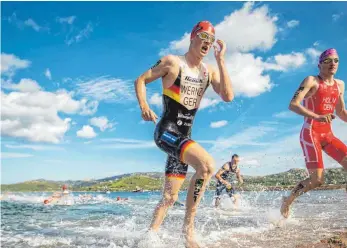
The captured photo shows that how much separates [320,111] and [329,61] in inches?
39.6

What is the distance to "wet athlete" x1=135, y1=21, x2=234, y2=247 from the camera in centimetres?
491

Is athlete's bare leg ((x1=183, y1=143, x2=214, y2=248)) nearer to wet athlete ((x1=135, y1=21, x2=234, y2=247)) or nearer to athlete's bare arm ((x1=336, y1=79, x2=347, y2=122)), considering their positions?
wet athlete ((x1=135, y1=21, x2=234, y2=247))

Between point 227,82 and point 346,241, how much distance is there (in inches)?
109

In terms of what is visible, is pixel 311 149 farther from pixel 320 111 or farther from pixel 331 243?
pixel 331 243

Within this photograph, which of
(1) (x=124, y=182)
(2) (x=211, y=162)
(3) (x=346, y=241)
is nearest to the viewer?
(2) (x=211, y=162)

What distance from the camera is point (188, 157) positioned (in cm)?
477

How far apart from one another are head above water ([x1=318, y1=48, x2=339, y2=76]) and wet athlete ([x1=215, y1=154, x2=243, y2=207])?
9424 millimetres

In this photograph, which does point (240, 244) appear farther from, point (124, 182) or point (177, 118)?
point (124, 182)

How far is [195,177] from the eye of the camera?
4.84 metres

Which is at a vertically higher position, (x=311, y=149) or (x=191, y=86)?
(x=191, y=86)

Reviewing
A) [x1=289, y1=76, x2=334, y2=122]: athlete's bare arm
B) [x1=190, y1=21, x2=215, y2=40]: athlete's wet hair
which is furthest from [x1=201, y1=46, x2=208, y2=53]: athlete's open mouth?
[x1=289, y1=76, x2=334, y2=122]: athlete's bare arm

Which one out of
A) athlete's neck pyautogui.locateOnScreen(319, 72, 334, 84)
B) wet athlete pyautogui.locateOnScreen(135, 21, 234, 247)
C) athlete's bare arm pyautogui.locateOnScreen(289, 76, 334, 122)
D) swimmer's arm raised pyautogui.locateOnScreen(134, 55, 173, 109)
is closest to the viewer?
wet athlete pyautogui.locateOnScreen(135, 21, 234, 247)

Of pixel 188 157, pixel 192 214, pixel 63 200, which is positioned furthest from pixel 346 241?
pixel 63 200

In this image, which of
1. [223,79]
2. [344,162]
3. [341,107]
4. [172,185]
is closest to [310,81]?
[341,107]
